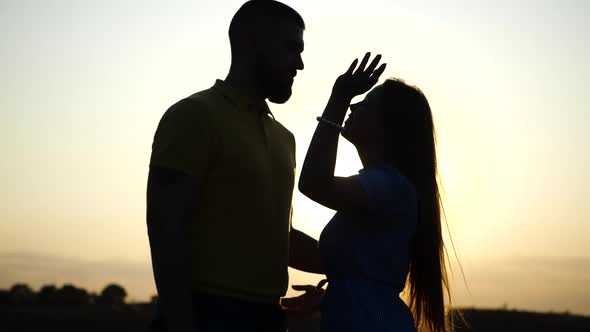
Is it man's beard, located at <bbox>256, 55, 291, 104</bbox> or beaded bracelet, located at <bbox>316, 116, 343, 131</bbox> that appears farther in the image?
man's beard, located at <bbox>256, 55, 291, 104</bbox>

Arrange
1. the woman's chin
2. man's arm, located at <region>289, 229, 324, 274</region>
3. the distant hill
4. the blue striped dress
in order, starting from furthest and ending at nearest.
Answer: the distant hill
man's arm, located at <region>289, 229, 324, 274</region>
the woman's chin
the blue striped dress

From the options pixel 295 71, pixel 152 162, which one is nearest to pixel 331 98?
pixel 295 71

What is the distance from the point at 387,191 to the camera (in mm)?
4031

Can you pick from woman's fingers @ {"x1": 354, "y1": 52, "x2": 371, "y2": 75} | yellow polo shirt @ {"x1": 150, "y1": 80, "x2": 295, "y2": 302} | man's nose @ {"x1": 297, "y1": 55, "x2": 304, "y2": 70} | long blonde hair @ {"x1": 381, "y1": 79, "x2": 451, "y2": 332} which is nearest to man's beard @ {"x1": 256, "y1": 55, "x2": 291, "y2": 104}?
man's nose @ {"x1": 297, "y1": 55, "x2": 304, "y2": 70}

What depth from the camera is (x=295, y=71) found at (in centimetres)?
462

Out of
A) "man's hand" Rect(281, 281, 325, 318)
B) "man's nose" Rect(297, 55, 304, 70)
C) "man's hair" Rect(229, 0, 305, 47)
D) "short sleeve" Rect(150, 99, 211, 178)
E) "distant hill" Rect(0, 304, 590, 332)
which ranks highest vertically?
"man's hair" Rect(229, 0, 305, 47)

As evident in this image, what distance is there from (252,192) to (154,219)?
583mm

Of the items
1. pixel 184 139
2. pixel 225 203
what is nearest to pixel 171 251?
pixel 225 203

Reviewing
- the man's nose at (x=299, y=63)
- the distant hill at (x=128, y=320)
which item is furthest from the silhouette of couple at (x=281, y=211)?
the distant hill at (x=128, y=320)

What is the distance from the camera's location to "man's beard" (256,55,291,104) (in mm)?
4547

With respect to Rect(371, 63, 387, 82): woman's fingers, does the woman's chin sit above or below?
below

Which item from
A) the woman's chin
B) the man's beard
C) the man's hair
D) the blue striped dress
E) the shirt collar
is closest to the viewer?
the blue striped dress

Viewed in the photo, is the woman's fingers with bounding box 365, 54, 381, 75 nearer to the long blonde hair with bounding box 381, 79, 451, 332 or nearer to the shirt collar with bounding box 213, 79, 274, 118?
the long blonde hair with bounding box 381, 79, 451, 332

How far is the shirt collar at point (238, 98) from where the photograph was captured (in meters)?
4.39
